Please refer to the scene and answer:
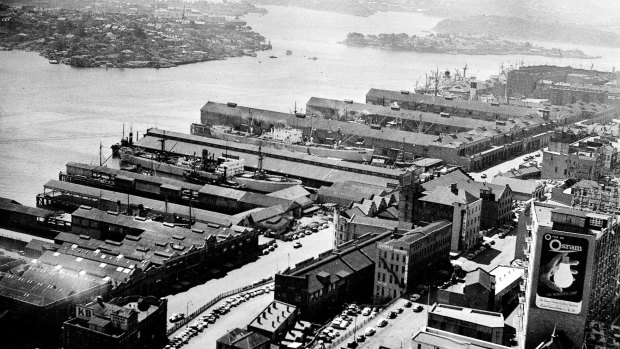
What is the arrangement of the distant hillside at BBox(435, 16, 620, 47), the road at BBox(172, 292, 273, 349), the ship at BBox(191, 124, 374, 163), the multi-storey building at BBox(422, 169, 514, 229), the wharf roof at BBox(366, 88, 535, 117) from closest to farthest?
the road at BBox(172, 292, 273, 349) < the multi-storey building at BBox(422, 169, 514, 229) < the ship at BBox(191, 124, 374, 163) < the wharf roof at BBox(366, 88, 535, 117) < the distant hillside at BBox(435, 16, 620, 47)

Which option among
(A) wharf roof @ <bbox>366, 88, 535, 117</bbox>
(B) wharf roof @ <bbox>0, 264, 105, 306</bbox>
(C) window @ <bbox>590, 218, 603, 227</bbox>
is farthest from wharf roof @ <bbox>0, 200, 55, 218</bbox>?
(A) wharf roof @ <bbox>366, 88, 535, 117</bbox>

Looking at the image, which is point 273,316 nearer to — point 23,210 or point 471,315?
point 471,315

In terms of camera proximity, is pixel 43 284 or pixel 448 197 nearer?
pixel 43 284

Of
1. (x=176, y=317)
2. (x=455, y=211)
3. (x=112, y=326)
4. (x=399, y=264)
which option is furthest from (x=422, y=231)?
(x=112, y=326)

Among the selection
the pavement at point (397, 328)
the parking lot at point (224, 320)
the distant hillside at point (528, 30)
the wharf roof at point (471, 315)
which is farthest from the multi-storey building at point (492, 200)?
the distant hillside at point (528, 30)

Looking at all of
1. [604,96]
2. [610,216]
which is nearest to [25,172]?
[610,216]

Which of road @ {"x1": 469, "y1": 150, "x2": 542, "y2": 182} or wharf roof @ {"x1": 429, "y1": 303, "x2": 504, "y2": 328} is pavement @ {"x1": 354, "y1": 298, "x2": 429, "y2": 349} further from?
road @ {"x1": 469, "y1": 150, "x2": 542, "y2": 182}

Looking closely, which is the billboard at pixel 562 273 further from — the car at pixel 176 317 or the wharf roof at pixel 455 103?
the wharf roof at pixel 455 103
